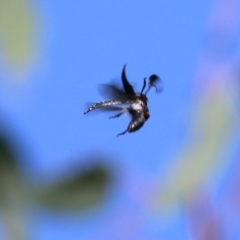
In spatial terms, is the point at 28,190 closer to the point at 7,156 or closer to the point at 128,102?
the point at 7,156

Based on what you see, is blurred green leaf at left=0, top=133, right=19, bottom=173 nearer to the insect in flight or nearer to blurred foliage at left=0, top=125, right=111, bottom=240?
blurred foliage at left=0, top=125, right=111, bottom=240

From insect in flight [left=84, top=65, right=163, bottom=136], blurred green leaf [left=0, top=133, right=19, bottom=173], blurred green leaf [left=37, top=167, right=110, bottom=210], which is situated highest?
insect in flight [left=84, top=65, right=163, bottom=136]

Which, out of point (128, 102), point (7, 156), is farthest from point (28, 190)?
point (128, 102)

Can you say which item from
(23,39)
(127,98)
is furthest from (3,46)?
(127,98)

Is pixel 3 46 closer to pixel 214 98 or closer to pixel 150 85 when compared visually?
pixel 214 98

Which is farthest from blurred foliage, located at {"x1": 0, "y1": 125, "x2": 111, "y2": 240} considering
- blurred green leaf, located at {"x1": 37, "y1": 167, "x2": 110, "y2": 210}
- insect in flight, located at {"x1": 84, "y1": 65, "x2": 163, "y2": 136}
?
insect in flight, located at {"x1": 84, "y1": 65, "x2": 163, "y2": 136}
